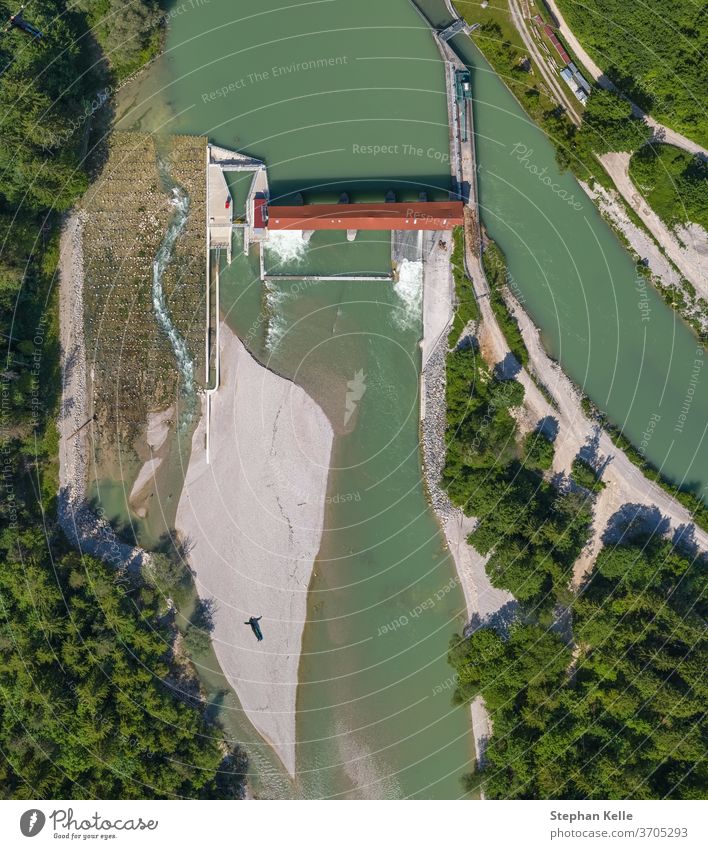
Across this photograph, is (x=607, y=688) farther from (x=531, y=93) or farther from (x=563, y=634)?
(x=531, y=93)

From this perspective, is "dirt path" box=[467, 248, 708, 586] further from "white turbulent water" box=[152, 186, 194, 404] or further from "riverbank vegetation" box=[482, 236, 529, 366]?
"white turbulent water" box=[152, 186, 194, 404]

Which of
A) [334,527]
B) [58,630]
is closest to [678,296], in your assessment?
[334,527]

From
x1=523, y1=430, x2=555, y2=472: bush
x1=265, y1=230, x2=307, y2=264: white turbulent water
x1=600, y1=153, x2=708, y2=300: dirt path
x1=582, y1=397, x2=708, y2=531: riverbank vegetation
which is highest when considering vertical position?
x1=265, y1=230, x2=307, y2=264: white turbulent water

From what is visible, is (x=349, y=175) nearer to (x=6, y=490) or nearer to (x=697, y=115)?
(x=697, y=115)

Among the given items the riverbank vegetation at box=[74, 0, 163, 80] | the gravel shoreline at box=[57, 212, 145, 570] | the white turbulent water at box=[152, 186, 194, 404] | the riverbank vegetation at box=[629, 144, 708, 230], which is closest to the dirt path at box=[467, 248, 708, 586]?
the riverbank vegetation at box=[629, 144, 708, 230]

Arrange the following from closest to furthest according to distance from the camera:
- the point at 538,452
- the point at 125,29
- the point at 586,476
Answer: the point at 586,476 < the point at 538,452 < the point at 125,29

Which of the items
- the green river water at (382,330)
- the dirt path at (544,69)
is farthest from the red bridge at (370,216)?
the dirt path at (544,69)

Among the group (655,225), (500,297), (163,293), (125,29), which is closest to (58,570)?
(163,293)
